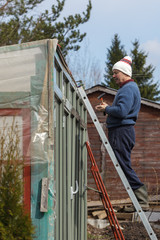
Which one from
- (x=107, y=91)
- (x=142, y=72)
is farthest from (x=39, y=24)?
(x=142, y=72)

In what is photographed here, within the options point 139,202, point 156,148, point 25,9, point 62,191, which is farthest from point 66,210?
point 25,9

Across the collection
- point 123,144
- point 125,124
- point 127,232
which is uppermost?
point 125,124

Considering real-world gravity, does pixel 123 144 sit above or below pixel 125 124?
below

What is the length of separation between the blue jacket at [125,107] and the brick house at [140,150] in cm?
869

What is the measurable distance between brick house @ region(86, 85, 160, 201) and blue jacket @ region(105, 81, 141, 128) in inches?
342

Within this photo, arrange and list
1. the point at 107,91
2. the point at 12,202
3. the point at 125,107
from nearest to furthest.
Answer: the point at 12,202 < the point at 125,107 < the point at 107,91

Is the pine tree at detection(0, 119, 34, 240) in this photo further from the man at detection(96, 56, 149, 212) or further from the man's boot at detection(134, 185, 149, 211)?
the man's boot at detection(134, 185, 149, 211)

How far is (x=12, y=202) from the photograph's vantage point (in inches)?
122

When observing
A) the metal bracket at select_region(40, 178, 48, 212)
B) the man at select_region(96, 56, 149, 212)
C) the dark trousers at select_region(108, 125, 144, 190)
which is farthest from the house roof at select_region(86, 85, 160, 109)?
the metal bracket at select_region(40, 178, 48, 212)

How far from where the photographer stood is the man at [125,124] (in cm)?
486

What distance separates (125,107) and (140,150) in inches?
372

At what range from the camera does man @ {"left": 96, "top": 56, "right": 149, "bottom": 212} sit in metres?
4.86

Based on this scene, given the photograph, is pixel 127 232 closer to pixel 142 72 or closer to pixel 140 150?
pixel 140 150

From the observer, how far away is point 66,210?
4551 millimetres
